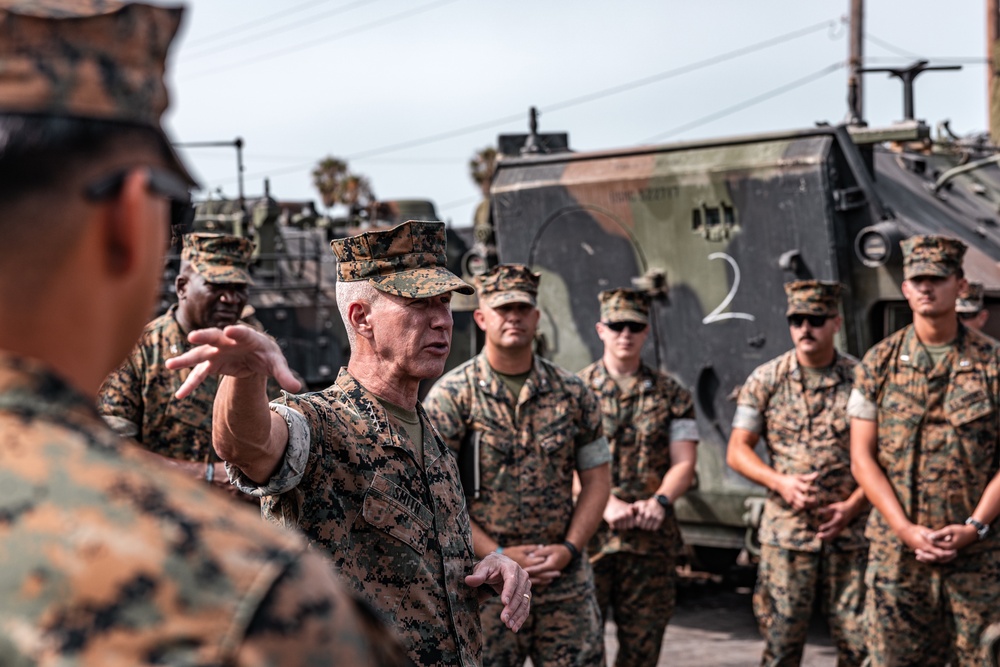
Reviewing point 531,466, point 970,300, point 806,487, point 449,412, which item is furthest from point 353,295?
point 970,300

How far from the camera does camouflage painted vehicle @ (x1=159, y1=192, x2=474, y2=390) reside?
12750mm

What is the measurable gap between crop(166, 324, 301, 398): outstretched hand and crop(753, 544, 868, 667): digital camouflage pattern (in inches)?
176

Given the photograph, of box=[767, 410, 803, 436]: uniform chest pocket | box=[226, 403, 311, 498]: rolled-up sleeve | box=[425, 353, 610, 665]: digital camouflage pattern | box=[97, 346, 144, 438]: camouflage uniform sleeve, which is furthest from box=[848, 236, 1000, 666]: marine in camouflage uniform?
box=[226, 403, 311, 498]: rolled-up sleeve

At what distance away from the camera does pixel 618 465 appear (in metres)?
6.96

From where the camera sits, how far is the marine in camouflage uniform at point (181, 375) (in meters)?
5.66

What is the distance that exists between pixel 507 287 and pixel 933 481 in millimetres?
1987

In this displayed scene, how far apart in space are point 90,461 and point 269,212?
12470 mm

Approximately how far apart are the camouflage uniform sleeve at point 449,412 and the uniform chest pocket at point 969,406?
210 cm

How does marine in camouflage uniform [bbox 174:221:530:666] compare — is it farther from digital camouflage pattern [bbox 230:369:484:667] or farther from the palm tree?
the palm tree

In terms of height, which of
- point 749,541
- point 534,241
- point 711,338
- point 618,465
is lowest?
point 749,541

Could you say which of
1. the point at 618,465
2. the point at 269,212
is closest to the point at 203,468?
the point at 618,465

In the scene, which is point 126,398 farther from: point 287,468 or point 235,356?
point 235,356

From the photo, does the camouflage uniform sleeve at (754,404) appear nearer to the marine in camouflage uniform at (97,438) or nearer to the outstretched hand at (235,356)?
the outstretched hand at (235,356)

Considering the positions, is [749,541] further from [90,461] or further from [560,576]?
[90,461]
